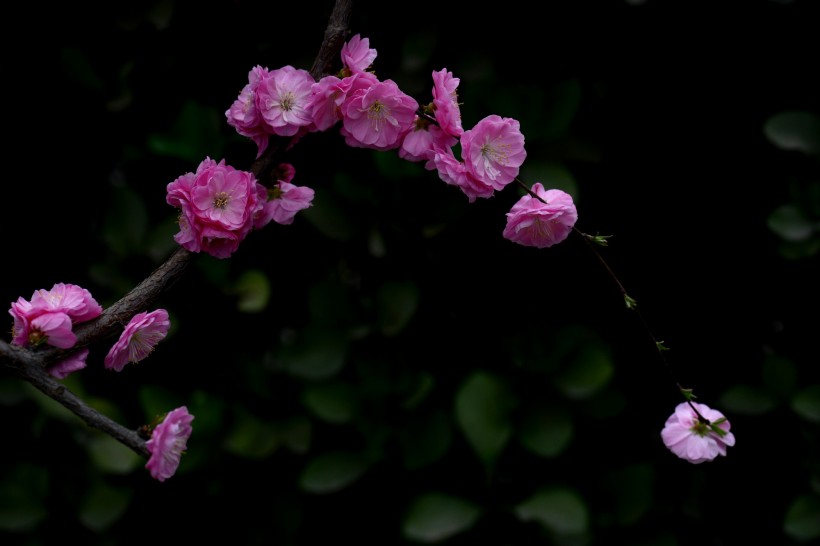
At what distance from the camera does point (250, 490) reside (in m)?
1.34

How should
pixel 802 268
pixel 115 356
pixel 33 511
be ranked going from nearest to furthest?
1. pixel 115 356
2. pixel 33 511
3. pixel 802 268

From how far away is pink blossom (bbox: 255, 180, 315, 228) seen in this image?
2.31 feet

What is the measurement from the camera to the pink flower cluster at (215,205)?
65 centimetres

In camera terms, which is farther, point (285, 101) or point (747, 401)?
point (747, 401)

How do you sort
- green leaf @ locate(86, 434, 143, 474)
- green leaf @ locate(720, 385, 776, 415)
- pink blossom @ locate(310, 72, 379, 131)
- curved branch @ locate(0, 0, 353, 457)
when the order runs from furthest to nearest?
green leaf @ locate(720, 385, 776, 415) < green leaf @ locate(86, 434, 143, 474) < pink blossom @ locate(310, 72, 379, 131) < curved branch @ locate(0, 0, 353, 457)

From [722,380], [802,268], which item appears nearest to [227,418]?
[722,380]

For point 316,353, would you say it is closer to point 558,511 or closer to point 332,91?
point 558,511

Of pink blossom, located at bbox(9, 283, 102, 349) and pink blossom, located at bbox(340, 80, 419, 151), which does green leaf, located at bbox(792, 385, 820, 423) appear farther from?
pink blossom, located at bbox(9, 283, 102, 349)

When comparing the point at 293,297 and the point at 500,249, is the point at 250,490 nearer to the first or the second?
the point at 293,297

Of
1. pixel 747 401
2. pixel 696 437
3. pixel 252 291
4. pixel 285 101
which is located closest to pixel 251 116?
pixel 285 101

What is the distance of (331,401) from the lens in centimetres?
128

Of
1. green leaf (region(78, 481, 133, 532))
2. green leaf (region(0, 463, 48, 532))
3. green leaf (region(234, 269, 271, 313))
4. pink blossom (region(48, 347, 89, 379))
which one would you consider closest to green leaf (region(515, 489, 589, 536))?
green leaf (region(234, 269, 271, 313))

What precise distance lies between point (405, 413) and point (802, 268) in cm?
66

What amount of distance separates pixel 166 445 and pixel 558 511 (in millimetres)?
772
